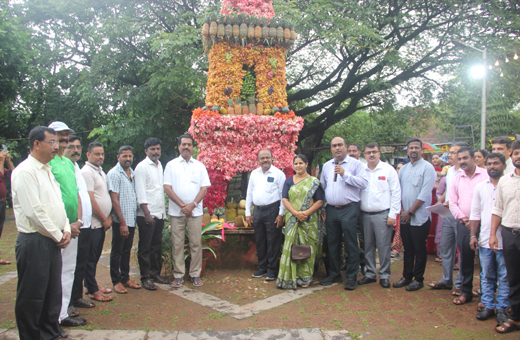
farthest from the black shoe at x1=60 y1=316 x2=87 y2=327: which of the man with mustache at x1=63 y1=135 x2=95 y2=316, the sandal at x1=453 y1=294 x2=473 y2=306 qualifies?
the sandal at x1=453 y1=294 x2=473 y2=306

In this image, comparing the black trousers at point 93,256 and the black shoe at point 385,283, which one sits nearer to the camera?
the black trousers at point 93,256

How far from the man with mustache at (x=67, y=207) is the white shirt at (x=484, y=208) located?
13.9 feet

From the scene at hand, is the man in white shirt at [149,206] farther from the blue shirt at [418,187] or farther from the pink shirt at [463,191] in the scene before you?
the pink shirt at [463,191]

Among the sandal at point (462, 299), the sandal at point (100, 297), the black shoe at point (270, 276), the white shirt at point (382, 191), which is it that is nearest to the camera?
the sandal at point (462, 299)

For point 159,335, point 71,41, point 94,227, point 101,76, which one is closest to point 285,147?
point 94,227

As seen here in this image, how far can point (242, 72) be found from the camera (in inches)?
304

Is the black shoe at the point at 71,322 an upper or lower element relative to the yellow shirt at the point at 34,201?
lower

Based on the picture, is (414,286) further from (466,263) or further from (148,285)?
(148,285)

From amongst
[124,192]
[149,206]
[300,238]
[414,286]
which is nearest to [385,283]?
[414,286]

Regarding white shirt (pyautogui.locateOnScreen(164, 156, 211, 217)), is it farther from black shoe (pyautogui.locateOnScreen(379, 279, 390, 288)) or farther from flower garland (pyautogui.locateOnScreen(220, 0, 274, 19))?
flower garland (pyautogui.locateOnScreen(220, 0, 274, 19))

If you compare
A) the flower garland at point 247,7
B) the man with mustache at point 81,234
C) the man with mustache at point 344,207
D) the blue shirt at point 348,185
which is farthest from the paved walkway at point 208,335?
the flower garland at point 247,7

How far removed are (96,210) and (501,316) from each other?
4640 millimetres

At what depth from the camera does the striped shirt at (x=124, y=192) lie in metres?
4.92

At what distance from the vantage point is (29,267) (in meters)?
3.11
